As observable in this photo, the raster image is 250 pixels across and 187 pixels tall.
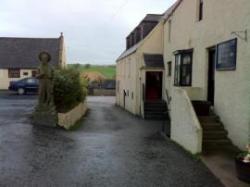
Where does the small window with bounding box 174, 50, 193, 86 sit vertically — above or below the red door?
above

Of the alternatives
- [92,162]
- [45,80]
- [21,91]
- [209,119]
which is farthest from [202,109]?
[21,91]

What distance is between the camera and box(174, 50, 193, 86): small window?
677 inches

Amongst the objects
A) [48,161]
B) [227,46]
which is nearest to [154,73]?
[227,46]

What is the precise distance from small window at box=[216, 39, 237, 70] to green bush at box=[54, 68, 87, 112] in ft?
25.4

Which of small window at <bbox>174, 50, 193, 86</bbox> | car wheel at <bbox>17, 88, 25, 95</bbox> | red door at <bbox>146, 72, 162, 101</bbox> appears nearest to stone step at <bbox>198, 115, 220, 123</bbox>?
small window at <bbox>174, 50, 193, 86</bbox>

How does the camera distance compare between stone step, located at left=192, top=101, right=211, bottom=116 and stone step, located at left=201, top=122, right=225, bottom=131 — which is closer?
stone step, located at left=201, top=122, right=225, bottom=131

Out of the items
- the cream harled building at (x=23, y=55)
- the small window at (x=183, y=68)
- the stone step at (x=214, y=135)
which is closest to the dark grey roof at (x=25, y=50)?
the cream harled building at (x=23, y=55)

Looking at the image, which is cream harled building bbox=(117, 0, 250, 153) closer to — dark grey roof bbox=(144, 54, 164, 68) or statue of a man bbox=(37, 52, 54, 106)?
dark grey roof bbox=(144, 54, 164, 68)

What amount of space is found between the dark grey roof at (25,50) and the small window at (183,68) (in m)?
33.8

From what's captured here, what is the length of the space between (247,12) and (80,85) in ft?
40.0

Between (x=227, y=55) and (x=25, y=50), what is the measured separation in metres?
45.3

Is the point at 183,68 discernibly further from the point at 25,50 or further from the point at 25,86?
the point at 25,50

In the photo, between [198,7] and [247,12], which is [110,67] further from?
[247,12]

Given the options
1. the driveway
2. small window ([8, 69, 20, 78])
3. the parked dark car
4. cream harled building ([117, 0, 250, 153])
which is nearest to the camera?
the driveway
